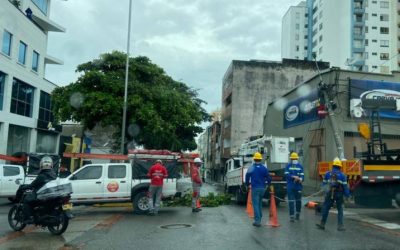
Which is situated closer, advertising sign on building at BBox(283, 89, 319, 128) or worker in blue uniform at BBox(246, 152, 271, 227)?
worker in blue uniform at BBox(246, 152, 271, 227)

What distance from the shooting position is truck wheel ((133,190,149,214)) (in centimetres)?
1491

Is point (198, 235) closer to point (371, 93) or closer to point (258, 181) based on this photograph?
point (258, 181)

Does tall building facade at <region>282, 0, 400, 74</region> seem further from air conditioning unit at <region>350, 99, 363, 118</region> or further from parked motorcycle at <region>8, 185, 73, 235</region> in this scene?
parked motorcycle at <region>8, 185, 73, 235</region>

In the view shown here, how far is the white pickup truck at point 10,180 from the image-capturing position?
59.0ft

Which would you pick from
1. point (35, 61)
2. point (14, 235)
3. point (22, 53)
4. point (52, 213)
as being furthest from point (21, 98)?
point (52, 213)

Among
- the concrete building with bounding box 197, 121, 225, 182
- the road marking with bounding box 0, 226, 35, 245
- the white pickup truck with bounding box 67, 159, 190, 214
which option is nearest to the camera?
the road marking with bounding box 0, 226, 35, 245

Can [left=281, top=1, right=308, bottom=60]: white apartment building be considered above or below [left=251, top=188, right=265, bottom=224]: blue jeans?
above

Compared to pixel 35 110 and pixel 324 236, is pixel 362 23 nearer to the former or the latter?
pixel 35 110

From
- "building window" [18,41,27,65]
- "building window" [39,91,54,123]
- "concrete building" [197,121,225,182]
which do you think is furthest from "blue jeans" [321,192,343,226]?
"concrete building" [197,121,225,182]

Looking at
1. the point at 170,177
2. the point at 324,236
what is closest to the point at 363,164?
the point at 324,236

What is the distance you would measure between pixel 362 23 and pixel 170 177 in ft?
234

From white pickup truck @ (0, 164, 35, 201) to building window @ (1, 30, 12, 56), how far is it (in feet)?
45.1

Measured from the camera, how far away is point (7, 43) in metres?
30.5

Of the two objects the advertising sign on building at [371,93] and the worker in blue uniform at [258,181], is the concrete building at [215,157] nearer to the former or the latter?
the advertising sign on building at [371,93]
